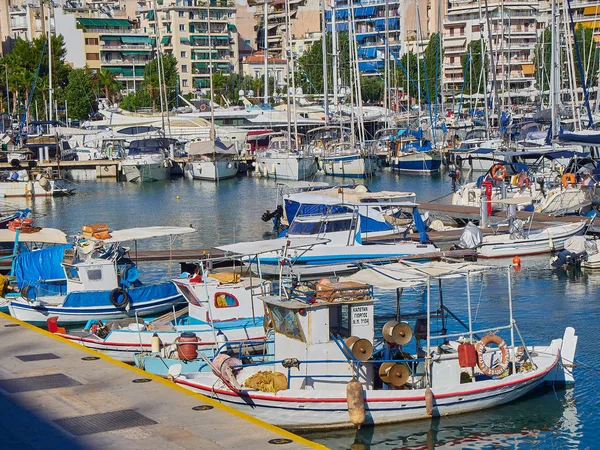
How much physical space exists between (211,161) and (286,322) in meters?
60.4

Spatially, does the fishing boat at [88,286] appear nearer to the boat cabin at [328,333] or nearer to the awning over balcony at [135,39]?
the boat cabin at [328,333]

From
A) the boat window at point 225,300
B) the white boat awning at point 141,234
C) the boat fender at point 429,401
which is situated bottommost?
the boat fender at point 429,401

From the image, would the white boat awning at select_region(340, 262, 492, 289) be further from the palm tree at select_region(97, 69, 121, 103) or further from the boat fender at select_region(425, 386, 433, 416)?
the palm tree at select_region(97, 69, 121, 103)

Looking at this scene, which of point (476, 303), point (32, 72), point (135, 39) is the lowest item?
point (476, 303)

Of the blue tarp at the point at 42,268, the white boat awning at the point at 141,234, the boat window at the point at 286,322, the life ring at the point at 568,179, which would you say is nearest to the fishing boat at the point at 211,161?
the life ring at the point at 568,179

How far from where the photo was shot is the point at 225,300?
26.7 m

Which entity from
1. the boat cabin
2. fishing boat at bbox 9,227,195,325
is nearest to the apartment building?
fishing boat at bbox 9,227,195,325

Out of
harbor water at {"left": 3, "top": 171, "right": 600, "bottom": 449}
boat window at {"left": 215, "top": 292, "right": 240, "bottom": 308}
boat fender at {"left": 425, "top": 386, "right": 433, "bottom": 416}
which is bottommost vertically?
harbor water at {"left": 3, "top": 171, "right": 600, "bottom": 449}

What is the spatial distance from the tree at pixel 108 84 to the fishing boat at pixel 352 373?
355 feet

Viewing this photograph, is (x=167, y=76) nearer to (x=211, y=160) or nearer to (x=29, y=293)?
(x=211, y=160)

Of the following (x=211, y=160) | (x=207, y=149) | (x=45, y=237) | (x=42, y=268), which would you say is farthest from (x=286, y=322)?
(x=207, y=149)

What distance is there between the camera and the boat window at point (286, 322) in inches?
826

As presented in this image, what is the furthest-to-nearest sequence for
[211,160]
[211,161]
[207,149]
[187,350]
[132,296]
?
1. [207,149]
2. [211,160]
3. [211,161]
4. [132,296]
5. [187,350]

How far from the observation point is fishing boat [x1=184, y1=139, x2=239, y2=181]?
264ft
